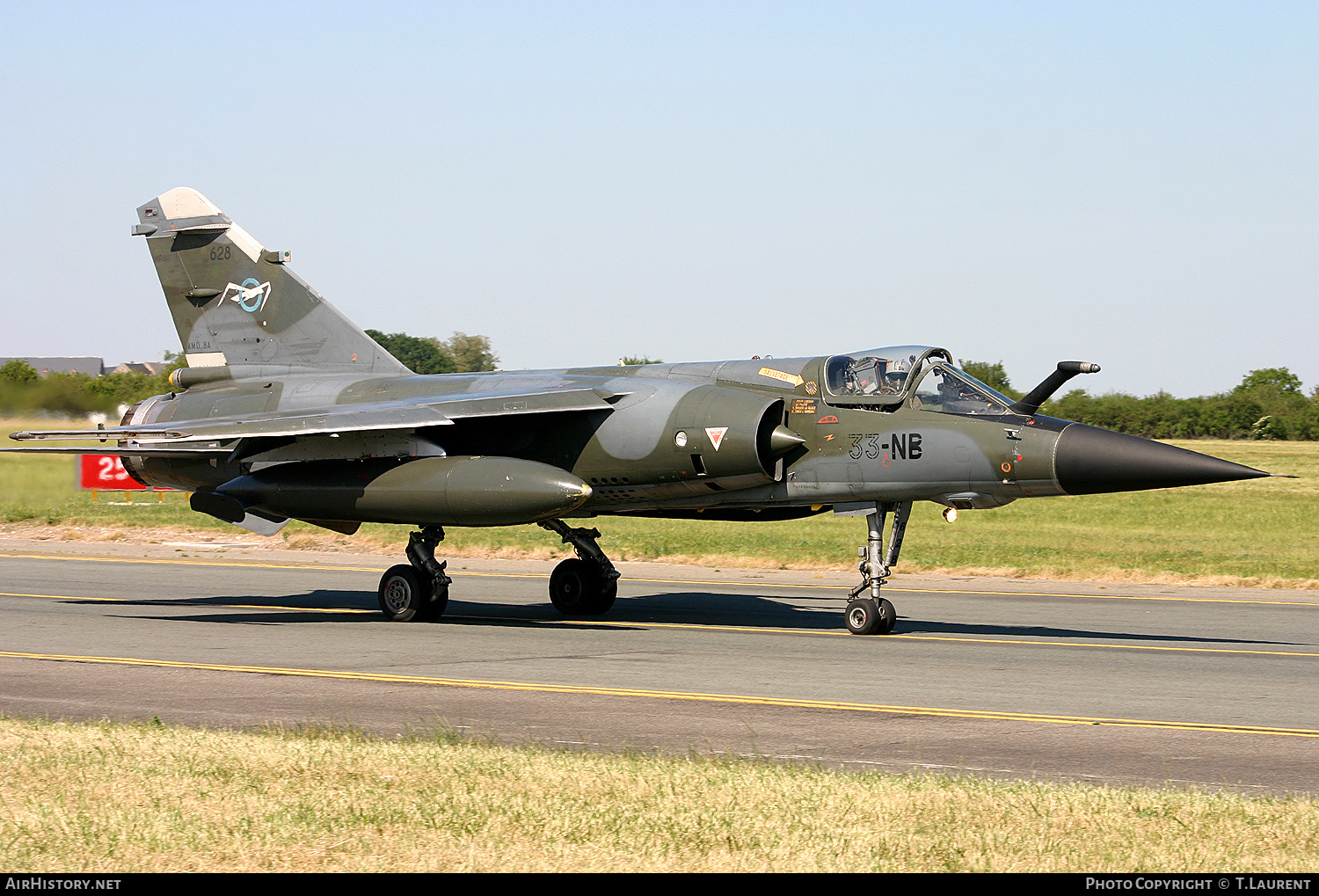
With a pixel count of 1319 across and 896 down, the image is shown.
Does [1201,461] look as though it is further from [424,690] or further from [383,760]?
[383,760]

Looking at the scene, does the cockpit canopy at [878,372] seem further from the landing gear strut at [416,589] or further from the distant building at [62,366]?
the distant building at [62,366]

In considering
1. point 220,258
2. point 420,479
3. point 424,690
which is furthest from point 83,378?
point 424,690

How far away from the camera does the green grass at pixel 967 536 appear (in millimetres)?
22844

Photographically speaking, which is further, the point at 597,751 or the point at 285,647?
the point at 285,647

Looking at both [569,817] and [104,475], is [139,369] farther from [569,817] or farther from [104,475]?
[569,817]

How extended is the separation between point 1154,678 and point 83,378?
2100 centimetres

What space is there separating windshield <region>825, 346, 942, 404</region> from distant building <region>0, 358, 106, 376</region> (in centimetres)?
1687

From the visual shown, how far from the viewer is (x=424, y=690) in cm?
1143

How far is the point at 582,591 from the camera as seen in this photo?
1788 cm

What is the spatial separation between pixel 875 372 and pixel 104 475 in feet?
84.9

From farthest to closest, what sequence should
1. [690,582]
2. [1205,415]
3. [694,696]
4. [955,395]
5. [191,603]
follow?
[1205,415]
[690,582]
[191,603]
[955,395]
[694,696]

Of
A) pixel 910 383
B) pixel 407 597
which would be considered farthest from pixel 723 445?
pixel 407 597

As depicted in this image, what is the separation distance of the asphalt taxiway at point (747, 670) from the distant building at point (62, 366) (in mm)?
5912

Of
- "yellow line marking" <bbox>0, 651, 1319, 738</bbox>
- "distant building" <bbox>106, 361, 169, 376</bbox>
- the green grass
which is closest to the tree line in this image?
the green grass
